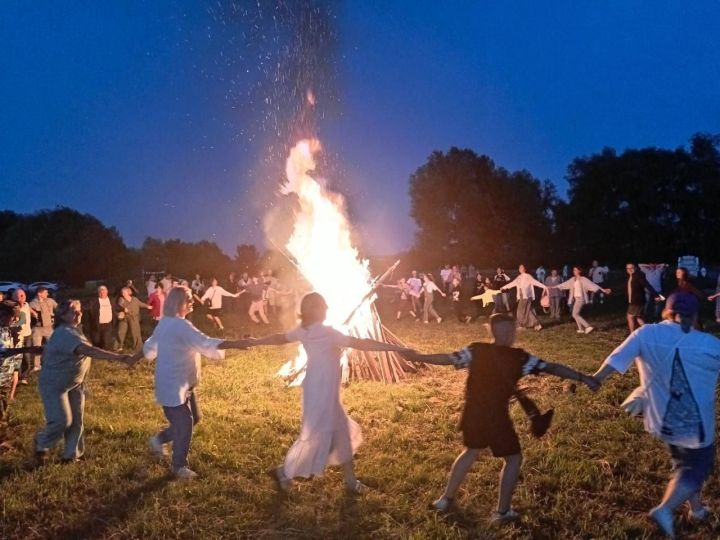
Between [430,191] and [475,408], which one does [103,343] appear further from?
[430,191]

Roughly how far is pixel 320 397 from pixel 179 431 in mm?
1599

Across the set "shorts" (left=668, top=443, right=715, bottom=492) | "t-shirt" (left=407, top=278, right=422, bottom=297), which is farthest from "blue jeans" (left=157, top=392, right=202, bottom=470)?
"t-shirt" (left=407, top=278, right=422, bottom=297)

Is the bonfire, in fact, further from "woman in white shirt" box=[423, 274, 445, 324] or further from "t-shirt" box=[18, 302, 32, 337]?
"woman in white shirt" box=[423, 274, 445, 324]

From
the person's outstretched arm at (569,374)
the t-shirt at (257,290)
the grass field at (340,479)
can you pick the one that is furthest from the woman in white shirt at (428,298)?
the person's outstretched arm at (569,374)

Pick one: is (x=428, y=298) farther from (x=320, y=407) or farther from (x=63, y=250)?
(x=63, y=250)

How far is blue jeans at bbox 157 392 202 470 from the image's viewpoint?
556 centimetres

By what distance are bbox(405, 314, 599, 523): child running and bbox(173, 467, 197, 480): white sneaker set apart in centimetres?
280

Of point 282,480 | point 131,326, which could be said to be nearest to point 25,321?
point 131,326

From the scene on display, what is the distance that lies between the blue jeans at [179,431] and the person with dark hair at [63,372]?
692 mm

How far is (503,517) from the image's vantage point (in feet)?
15.6

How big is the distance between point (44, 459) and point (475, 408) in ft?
15.1

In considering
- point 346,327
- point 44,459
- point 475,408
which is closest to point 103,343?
point 346,327

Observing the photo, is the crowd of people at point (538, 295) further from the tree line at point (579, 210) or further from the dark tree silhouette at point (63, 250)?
the dark tree silhouette at point (63, 250)

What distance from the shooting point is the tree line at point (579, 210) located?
42.1 m
